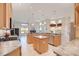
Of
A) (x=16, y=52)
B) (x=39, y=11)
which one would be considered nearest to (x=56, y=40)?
(x=39, y=11)

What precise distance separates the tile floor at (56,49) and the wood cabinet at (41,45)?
6 cm

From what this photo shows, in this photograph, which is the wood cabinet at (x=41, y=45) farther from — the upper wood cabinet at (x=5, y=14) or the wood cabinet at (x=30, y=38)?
the upper wood cabinet at (x=5, y=14)

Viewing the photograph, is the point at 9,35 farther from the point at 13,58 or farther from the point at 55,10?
the point at 55,10

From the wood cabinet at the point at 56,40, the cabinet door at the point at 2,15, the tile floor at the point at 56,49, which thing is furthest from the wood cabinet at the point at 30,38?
the cabinet door at the point at 2,15

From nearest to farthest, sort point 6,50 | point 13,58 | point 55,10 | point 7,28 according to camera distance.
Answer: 1. point 6,50
2. point 13,58
3. point 55,10
4. point 7,28

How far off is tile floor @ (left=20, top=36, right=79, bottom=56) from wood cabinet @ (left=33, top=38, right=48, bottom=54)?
2.3 inches

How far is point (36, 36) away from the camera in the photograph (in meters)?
2.47

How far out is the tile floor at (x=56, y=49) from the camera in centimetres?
219

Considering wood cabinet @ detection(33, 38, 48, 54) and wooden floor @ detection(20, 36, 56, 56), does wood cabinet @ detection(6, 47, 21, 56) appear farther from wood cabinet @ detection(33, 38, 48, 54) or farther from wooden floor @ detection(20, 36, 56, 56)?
wood cabinet @ detection(33, 38, 48, 54)

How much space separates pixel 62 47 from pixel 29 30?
61 cm

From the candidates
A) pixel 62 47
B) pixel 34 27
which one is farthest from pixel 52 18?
pixel 62 47

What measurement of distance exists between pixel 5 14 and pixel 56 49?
1.07m

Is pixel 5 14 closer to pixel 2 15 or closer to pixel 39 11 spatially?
pixel 2 15

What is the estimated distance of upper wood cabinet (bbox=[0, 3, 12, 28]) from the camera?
2447mm
